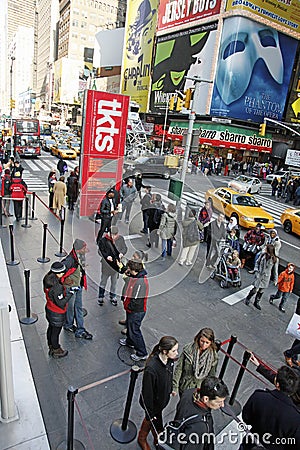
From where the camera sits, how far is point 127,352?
554 centimetres

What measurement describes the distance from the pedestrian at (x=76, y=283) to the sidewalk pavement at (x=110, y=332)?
0.53ft

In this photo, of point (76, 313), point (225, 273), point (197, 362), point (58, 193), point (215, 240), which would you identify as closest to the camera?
point (197, 362)

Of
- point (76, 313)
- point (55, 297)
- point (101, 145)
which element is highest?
point (101, 145)

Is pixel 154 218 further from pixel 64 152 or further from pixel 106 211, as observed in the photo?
pixel 64 152

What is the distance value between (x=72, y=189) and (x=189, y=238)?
21.2 ft

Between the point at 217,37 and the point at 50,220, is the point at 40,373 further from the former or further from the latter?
the point at 217,37

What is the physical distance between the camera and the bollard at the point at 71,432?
317 cm

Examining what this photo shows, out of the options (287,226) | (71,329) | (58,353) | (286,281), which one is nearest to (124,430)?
(58,353)

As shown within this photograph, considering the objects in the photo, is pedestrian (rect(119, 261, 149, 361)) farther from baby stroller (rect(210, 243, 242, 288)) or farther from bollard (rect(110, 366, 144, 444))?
baby stroller (rect(210, 243, 242, 288))

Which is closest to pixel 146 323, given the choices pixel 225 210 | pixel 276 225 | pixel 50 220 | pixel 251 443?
pixel 251 443

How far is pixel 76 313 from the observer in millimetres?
5723

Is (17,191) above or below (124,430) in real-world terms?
above

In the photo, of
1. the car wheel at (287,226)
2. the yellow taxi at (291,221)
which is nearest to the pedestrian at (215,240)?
the yellow taxi at (291,221)

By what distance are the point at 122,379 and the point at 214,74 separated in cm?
4186
